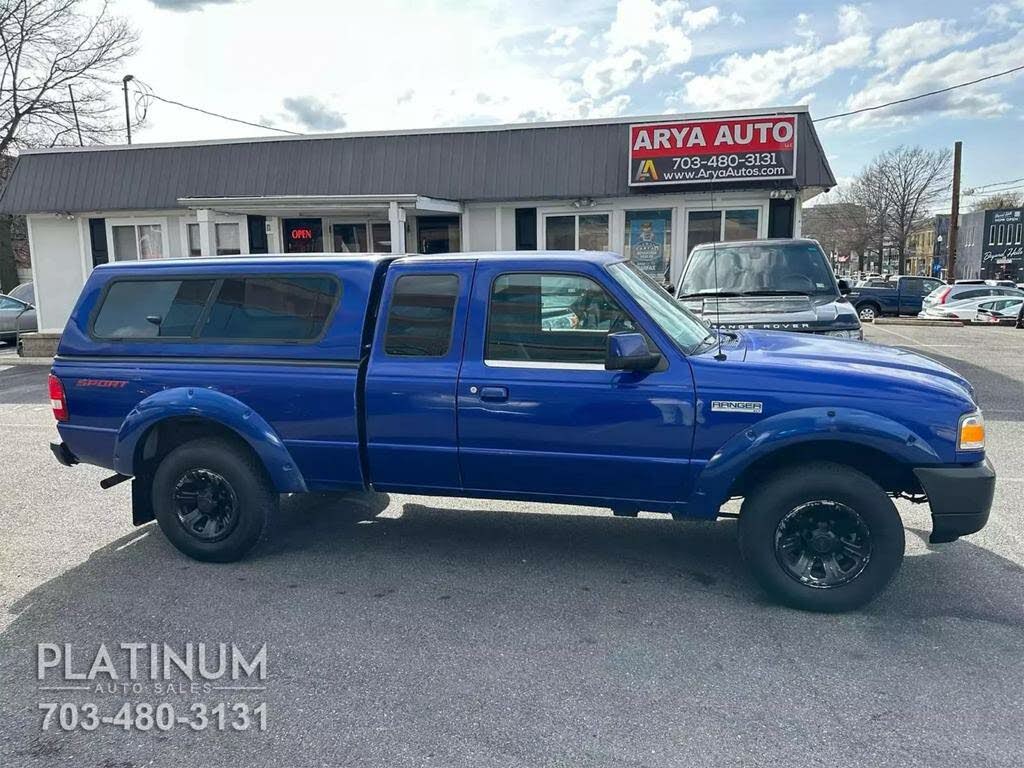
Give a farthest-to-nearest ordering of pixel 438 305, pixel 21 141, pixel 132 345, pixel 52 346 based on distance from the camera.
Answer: pixel 21 141, pixel 52 346, pixel 132 345, pixel 438 305

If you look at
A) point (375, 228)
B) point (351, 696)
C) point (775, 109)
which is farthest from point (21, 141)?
point (351, 696)

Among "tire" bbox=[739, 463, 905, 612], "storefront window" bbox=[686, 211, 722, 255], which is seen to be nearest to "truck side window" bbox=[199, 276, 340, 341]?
"tire" bbox=[739, 463, 905, 612]

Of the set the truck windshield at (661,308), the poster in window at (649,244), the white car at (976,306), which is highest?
the poster in window at (649,244)

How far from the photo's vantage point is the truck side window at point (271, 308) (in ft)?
14.5

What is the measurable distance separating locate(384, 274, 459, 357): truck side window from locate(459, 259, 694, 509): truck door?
16 cm

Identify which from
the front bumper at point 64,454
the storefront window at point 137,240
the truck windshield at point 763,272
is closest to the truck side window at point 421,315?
the front bumper at point 64,454

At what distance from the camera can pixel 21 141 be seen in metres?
29.5

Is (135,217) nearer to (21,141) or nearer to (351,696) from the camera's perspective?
(351,696)

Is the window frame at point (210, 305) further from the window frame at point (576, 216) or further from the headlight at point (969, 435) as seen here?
the window frame at point (576, 216)

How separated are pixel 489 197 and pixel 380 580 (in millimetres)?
11080

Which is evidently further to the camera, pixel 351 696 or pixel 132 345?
pixel 132 345

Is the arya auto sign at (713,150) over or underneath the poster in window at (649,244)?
over

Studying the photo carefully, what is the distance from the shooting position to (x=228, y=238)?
1655 centimetres

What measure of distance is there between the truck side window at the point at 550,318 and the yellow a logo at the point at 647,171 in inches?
394
